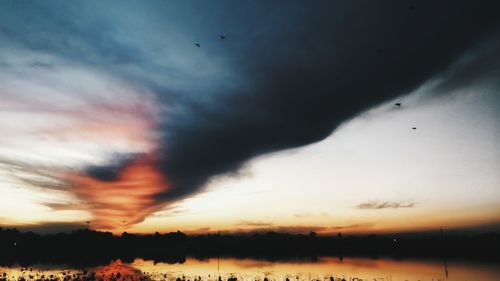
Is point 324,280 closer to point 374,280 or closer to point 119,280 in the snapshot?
point 374,280

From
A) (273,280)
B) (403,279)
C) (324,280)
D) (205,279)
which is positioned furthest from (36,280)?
(403,279)

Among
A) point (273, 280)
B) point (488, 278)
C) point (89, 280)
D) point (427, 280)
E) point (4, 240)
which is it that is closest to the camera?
point (89, 280)

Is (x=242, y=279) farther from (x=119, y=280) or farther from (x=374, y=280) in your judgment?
(x=374, y=280)

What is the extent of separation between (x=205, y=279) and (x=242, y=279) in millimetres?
6061

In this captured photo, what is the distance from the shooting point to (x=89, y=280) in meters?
43.0

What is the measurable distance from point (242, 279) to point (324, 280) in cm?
1351

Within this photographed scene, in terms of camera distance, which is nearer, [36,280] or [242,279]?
[36,280]

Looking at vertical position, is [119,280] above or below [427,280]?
above

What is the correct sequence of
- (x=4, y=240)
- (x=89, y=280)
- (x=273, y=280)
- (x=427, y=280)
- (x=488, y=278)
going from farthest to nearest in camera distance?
(x=4, y=240), (x=488, y=278), (x=427, y=280), (x=273, y=280), (x=89, y=280)

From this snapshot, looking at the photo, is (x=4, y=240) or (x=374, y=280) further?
(x=4, y=240)

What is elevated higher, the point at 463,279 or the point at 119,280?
the point at 119,280

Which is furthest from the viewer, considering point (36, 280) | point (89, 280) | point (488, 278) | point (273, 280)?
point (488, 278)

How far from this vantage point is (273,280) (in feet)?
164

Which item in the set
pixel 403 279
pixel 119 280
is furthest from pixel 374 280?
pixel 119 280
